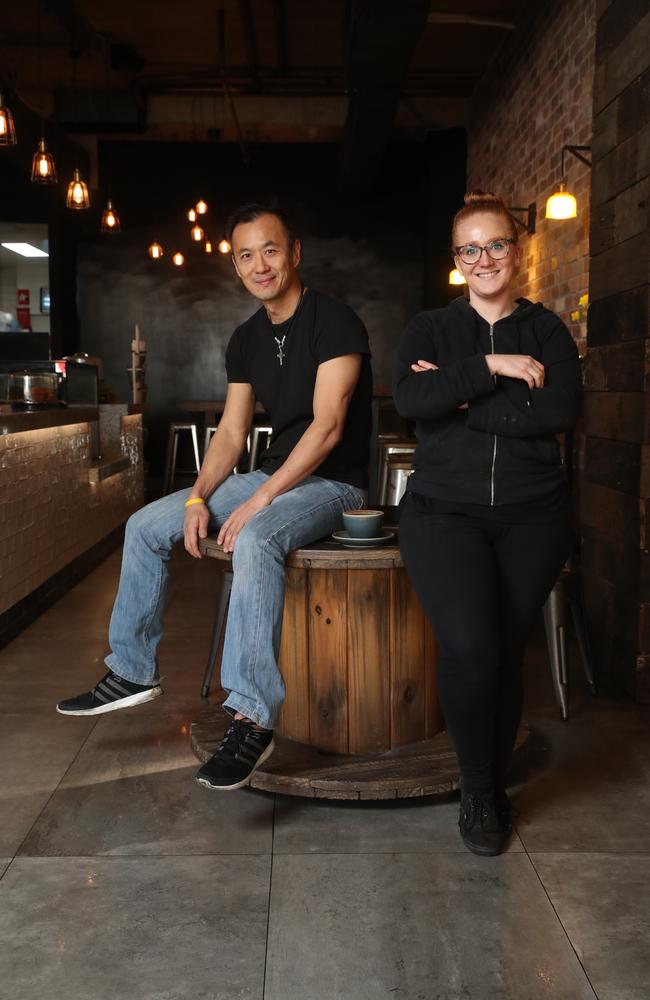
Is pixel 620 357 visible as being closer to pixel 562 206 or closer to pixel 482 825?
pixel 482 825

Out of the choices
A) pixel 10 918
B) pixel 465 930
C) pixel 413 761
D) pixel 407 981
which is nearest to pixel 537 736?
pixel 413 761

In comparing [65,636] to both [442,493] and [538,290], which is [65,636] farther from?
[538,290]

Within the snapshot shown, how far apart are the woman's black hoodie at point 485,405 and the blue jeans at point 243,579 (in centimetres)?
36

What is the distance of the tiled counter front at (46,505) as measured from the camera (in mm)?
4090

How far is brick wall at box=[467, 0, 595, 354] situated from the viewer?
5711mm

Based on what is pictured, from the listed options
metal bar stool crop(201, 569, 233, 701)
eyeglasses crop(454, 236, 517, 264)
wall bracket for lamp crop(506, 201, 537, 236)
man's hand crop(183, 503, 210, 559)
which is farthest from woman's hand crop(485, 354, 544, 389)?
wall bracket for lamp crop(506, 201, 537, 236)

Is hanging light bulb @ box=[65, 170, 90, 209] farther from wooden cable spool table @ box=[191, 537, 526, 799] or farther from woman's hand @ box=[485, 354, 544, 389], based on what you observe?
woman's hand @ box=[485, 354, 544, 389]

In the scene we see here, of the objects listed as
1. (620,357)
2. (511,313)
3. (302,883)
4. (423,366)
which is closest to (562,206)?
(620,357)

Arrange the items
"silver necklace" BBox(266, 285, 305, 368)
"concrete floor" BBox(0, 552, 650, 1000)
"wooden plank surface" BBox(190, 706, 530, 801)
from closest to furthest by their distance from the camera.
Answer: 1. "concrete floor" BBox(0, 552, 650, 1000)
2. "wooden plank surface" BBox(190, 706, 530, 801)
3. "silver necklace" BBox(266, 285, 305, 368)

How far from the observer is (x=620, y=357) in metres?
3.29

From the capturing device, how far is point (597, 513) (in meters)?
3.54

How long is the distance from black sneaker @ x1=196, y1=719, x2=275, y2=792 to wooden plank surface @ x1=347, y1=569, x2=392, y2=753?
306 mm

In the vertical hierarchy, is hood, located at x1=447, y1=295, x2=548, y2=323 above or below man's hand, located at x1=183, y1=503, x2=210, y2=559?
above

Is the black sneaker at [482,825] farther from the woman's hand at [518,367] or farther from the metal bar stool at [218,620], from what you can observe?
the metal bar stool at [218,620]
